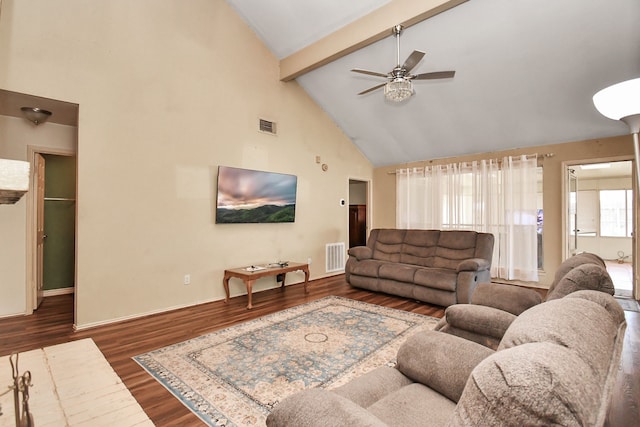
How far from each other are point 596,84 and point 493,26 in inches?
60.8

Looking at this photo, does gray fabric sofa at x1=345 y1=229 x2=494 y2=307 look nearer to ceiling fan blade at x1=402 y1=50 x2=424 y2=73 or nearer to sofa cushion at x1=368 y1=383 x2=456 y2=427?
ceiling fan blade at x1=402 y1=50 x2=424 y2=73

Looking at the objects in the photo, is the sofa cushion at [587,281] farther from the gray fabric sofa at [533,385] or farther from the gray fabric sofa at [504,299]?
the gray fabric sofa at [533,385]

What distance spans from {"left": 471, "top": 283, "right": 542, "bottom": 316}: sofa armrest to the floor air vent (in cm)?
374

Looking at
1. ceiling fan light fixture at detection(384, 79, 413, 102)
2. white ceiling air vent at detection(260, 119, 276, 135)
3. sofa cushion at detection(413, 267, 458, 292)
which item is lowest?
sofa cushion at detection(413, 267, 458, 292)

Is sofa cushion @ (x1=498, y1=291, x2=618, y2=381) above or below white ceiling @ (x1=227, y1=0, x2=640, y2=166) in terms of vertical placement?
below

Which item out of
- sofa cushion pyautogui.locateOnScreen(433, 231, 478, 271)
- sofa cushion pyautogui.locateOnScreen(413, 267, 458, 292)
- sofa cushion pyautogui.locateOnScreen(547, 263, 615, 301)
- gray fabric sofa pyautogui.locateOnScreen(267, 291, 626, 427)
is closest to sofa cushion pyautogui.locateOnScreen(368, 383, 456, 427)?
gray fabric sofa pyautogui.locateOnScreen(267, 291, 626, 427)

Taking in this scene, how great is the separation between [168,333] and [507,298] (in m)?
3.10

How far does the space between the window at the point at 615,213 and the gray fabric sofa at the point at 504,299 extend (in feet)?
26.8

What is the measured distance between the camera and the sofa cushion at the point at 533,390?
1.82 feet

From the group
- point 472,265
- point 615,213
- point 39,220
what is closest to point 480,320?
point 472,265

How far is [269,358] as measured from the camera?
104 inches

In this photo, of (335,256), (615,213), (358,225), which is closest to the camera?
(335,256)

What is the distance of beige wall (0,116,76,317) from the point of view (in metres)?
3.63

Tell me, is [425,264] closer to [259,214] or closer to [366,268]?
[366,268]
